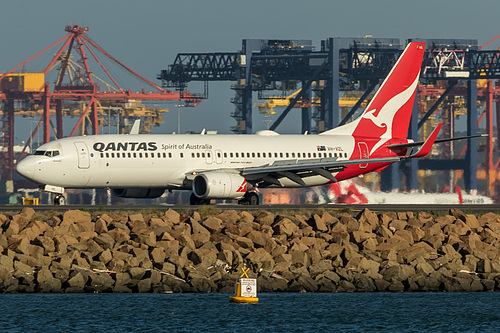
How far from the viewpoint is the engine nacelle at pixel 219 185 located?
48719 millimetres

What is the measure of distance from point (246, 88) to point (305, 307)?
333ft

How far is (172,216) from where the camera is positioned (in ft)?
131

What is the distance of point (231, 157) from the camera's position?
171ft

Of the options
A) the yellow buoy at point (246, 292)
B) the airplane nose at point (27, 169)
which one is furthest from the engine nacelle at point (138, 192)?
the yellow buoy at point (246, 292)

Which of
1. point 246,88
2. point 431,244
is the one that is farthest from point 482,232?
point 246,88

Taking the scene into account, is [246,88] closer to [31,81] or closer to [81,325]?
[31,81]

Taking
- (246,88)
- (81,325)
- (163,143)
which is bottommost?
(81,325)

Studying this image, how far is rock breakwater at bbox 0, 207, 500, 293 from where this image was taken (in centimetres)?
3309

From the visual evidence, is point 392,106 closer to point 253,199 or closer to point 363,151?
point 363,151

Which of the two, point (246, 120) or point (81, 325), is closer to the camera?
point (81, 325)

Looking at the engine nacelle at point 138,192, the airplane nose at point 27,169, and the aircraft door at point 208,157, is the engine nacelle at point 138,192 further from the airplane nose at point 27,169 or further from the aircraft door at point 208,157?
the airplane nose at point 27,169

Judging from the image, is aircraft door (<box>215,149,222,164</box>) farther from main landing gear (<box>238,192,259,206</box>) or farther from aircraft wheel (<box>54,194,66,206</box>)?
aircraft wheel (<box>54,194,66,206</box>)

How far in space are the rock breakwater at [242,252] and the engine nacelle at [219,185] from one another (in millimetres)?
6924

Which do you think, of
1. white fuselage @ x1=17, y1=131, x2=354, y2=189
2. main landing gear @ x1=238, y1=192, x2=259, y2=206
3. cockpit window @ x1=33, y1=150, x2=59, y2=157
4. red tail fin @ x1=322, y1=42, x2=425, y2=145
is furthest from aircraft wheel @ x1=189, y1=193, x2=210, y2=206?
red tail fin @ x1=322, y1=42, x2=425, y2=145
